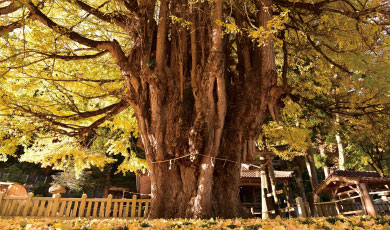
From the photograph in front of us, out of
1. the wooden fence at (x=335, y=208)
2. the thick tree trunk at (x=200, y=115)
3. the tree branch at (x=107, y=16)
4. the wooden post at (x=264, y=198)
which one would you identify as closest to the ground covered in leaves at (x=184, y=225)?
the thick tree trunk at (x=200, y=115)

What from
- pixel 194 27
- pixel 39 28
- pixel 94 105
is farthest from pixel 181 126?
pixel 94 105

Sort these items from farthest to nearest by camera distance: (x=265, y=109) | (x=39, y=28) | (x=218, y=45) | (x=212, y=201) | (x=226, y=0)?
(x=226, y=0) < (x=39, y=28) < (x=265, y=109) < (x=218, y=45) < (x=212, y=201)

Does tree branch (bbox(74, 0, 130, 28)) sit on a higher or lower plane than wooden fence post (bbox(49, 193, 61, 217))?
higher

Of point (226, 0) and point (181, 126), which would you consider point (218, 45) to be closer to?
point (181, 126)

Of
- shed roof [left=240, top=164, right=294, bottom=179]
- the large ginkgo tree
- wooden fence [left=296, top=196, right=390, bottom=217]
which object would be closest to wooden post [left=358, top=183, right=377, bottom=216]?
wooden fence [left=296, top=196, right=390, bottom=217]

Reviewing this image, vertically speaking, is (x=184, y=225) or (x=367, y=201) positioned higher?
(x=367, y=201)

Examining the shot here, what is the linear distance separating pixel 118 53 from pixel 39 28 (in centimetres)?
211

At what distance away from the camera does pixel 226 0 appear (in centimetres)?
638

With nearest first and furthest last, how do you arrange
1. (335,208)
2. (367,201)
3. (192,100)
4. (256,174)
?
(192,100), (367,201), (335,208), (256,174)

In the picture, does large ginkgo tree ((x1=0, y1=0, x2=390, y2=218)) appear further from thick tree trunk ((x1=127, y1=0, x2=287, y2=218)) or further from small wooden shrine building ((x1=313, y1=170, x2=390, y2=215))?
small wooden shrine building ((x1=313, y1=170, x2=390, y2=215))

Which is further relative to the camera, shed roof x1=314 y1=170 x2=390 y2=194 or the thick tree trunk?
shed roof x1=314 y1=170 x2=390 y2=194

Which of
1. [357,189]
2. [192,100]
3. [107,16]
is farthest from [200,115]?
[357,189]

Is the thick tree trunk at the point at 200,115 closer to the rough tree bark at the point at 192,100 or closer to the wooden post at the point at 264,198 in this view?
the rough tree bark at the point at 192,100

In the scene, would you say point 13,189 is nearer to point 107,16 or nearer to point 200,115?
point 107,16
